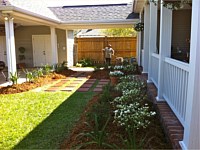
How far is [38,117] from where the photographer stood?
518 cm

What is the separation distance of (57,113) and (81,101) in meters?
1.27

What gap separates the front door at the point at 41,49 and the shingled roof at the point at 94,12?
2.02m

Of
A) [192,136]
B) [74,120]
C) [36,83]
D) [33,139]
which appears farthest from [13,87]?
[192,136]

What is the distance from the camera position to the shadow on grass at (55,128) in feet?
12.4

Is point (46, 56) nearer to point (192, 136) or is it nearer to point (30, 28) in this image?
point (30, 28)

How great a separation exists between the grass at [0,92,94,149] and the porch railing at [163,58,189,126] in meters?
2.02

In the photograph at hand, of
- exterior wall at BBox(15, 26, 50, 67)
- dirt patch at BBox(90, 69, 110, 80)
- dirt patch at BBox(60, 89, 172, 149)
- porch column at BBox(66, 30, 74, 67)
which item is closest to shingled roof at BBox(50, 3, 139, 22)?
porch column at BBox(66, 30, 74, 67)

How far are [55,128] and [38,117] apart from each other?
0.88 metres

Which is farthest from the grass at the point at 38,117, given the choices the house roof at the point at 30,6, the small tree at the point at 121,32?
the small tree at the point at 121,32

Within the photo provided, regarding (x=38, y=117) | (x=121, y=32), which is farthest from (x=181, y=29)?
(x=121, y=32)

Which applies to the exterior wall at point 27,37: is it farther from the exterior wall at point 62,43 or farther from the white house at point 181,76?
the white house at point 181,76

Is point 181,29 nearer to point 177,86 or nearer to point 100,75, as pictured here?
point 100,75

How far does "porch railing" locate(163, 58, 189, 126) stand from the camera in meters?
3.30

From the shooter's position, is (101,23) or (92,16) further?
(92,16)
